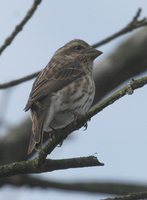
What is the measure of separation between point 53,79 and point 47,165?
2.66m

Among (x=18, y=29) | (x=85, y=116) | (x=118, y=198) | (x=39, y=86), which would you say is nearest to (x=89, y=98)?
(x=39, y=86)

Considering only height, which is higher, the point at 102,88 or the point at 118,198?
the point at 102,88

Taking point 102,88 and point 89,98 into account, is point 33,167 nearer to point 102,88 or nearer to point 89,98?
point 89,98

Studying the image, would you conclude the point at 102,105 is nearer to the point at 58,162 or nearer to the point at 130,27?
the point at 58,162

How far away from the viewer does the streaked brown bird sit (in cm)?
703

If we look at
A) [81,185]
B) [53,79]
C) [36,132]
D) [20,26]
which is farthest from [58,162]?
[81,185]

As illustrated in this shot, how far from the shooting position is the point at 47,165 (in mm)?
5172

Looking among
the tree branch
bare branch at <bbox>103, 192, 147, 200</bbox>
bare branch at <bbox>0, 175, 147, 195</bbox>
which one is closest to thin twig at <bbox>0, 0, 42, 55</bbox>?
the tree branch

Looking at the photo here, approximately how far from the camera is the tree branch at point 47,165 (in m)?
5.07

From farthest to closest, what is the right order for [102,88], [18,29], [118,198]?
[102,88] < [18,29] < [118,198]

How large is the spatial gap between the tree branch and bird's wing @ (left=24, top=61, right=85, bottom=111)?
Result: 1715 mm

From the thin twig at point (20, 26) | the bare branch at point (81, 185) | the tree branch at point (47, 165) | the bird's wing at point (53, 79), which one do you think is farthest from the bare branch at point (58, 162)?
the bare branch at point (81, 185)

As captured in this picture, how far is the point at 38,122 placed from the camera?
6.92 metres

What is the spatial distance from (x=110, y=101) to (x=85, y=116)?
34cm
